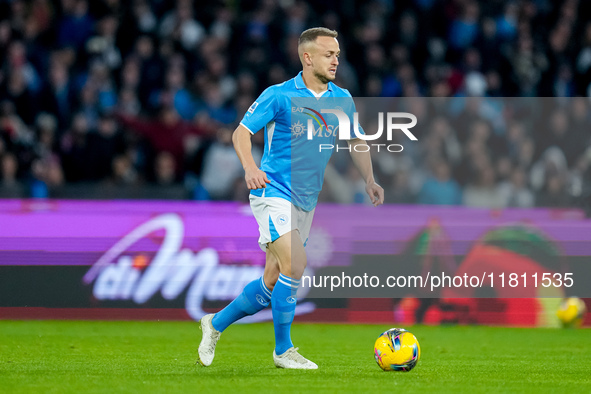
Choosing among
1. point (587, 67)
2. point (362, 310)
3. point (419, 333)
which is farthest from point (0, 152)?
point (587, 67)

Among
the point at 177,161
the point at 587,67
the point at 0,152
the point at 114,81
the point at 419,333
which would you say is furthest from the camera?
the point at 587,67

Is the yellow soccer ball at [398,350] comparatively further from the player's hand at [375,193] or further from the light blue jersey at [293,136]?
the light blue jersey at [293,136]

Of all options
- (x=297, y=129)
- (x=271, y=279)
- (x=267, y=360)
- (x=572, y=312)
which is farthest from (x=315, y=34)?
(x=572, y=312)

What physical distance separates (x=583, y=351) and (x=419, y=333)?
1.94m

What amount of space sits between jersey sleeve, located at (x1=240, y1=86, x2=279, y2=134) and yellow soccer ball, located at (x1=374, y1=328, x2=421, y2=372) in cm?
170

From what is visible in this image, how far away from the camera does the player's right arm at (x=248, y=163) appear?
6363 millimetres

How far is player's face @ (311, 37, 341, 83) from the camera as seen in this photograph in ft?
22.8

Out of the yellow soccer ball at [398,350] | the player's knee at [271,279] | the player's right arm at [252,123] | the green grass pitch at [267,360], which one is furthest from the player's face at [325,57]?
the green grass pitch at [267,360]

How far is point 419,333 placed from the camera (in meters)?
9.99

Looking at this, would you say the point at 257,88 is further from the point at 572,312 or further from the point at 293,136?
the point at 293,136

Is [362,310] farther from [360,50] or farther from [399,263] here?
[360,50]

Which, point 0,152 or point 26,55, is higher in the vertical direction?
point 26,55

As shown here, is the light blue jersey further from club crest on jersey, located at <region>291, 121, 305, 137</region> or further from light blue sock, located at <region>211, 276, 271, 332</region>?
light blue sock, located at <region>211, 276, 271, 332</region>

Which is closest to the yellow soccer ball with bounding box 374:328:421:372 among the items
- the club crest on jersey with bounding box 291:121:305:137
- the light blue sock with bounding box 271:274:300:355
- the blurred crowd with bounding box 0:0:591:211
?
the light blue sock with bounding box 271:274:300:355
